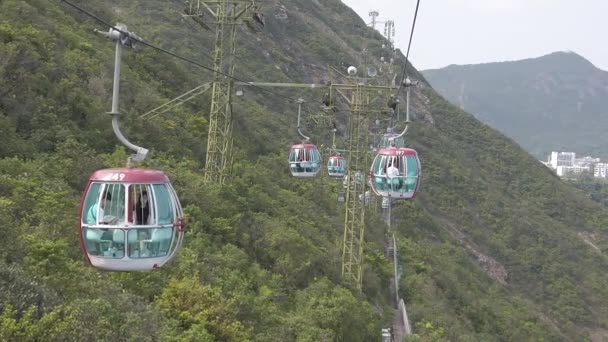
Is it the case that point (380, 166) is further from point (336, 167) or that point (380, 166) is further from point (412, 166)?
point (336, 167)

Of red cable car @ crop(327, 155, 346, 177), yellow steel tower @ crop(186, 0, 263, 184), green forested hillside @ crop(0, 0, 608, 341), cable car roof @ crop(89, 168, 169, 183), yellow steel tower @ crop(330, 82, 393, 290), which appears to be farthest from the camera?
red cable car @ crop(327, 155, 346, 177)

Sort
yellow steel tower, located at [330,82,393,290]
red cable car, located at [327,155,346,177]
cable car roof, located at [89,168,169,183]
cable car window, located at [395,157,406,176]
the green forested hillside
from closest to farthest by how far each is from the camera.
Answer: cable car roof, located at [89,168,169,183] → the green forested hillside → cable car window, located at [395,157,406,176] → yellow steel tower, located at [330,82,393,290] → red cable car, located at [327,155,346,177]

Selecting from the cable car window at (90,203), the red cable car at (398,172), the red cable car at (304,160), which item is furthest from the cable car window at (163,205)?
the red cable car at (304,160)

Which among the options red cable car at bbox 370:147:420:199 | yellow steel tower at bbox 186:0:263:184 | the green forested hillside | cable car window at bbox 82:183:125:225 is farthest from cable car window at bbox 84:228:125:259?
yellow steel tower at bbox 186:0:263:184

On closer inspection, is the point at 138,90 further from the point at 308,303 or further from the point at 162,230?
the point at 162,230

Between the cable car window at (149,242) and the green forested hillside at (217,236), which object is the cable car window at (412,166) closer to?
the green forested hillside at (217,236)

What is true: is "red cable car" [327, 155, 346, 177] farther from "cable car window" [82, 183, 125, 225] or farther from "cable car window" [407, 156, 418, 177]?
"cable car window" [82, 183, 125, 225]

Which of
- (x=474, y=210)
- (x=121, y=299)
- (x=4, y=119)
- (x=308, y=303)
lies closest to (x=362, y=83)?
(x=308, y=303)

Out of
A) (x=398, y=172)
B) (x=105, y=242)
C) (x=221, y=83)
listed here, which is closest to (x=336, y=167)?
(x=221, y=83)
